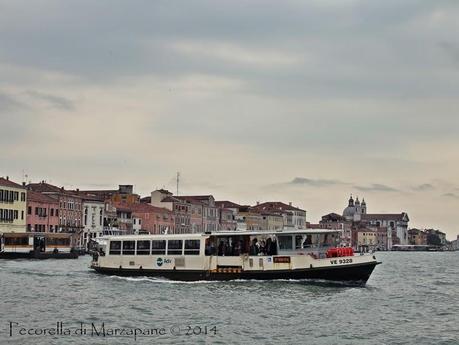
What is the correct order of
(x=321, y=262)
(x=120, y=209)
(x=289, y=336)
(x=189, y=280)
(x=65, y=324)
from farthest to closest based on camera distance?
1. (x=120, y=209)
2. (x=189, y=280)
3. (x=321, y=262)
4. (x=65, y=324)
5. (x=289, y=336)

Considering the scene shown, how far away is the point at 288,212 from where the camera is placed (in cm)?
18562

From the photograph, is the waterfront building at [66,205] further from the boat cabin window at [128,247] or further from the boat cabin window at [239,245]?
the boat cabin window at [239,245]

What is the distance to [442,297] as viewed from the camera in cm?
4244

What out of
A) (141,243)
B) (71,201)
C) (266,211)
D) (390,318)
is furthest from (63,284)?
(266,211)

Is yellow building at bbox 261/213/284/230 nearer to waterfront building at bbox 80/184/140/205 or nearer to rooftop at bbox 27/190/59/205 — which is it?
waterfront building at bbox 80/184/140/205

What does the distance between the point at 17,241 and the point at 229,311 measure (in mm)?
52213

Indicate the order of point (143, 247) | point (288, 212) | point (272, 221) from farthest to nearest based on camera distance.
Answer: point (288, 212)
point (272, 221)
point (143, 247)

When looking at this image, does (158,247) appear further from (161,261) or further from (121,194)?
(121,194)

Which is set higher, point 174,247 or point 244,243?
point 244,243

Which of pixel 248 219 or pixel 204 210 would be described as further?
pixel 248 219

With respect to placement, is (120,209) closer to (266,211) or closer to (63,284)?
(266,211)

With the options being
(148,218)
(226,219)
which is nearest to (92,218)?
(148,218)

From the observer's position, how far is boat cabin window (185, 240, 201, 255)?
1767 inches

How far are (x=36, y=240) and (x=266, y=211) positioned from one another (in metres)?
96.7
